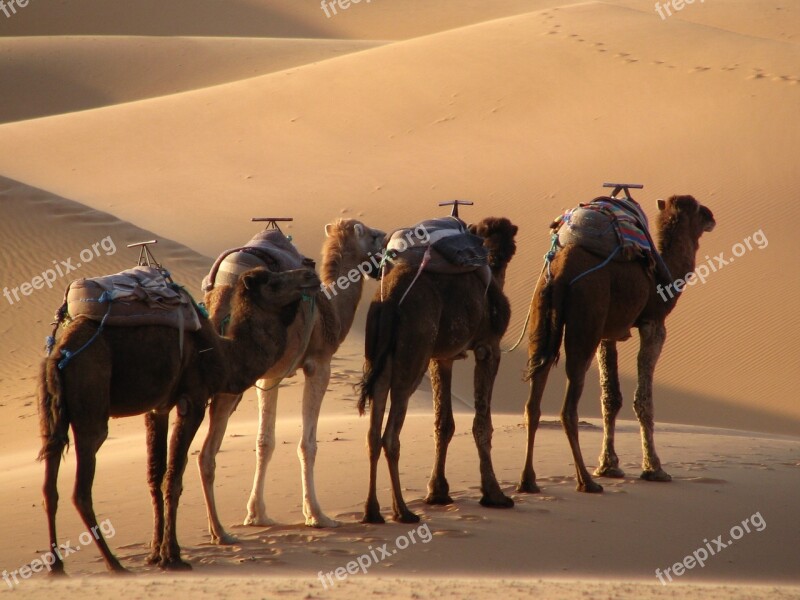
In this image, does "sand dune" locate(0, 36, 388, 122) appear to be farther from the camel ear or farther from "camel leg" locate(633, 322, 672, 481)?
the camel ear

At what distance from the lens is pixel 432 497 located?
970 centimetres

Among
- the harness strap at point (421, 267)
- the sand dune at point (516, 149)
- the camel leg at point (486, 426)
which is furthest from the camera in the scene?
the sand dune at point (516, 149)

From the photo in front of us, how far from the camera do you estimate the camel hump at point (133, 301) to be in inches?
307

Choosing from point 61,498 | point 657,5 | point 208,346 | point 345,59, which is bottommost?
point 61,498

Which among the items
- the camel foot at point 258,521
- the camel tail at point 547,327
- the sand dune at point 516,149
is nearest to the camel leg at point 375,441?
the camel foot at point 258,521

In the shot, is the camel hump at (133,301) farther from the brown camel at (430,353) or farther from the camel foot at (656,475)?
the camel foot at (656,475)

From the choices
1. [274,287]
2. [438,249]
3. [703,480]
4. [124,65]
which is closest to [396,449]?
[274,287]

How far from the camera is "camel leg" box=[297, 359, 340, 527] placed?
902 cm

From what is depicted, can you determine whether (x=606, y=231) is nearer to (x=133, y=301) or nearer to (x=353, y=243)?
(x=353, y=243)

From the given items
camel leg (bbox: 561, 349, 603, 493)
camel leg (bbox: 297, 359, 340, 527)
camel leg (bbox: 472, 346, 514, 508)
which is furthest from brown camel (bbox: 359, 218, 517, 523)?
camel leg (bbox: 561, 349, 603, 493)

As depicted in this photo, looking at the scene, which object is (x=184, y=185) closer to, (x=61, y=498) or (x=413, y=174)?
(x=413, y=174)

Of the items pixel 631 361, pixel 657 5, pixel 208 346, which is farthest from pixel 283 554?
pixel 657 5

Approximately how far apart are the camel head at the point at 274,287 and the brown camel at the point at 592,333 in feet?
8.04

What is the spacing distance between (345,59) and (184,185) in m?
12.6
